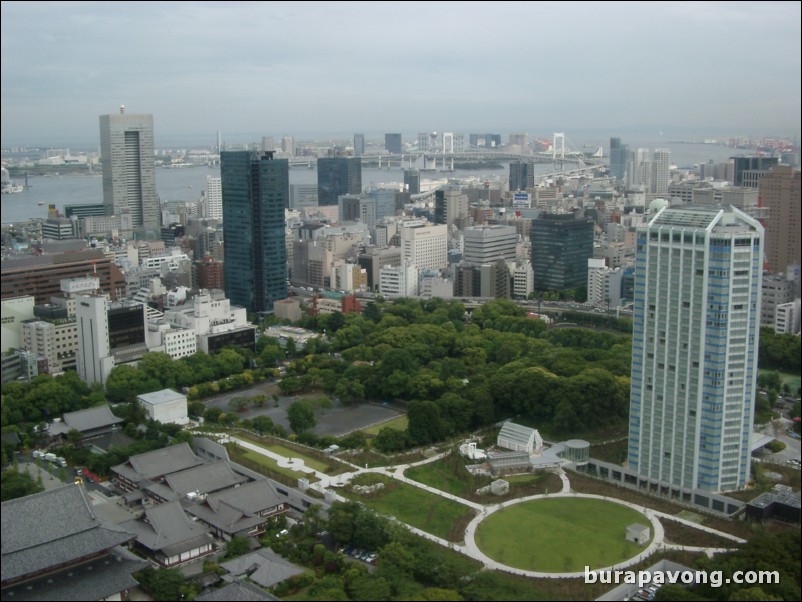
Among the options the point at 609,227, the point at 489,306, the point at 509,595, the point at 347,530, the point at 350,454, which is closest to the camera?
the point at 509,595

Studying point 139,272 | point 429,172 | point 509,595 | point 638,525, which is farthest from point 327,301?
point 429,172

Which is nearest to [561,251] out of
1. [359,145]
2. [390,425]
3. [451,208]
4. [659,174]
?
[451,208]

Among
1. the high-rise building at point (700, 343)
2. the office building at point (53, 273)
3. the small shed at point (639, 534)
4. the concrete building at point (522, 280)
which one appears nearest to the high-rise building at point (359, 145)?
the concrete building at point (522, 280)

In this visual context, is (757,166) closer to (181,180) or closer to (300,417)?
(300,417)

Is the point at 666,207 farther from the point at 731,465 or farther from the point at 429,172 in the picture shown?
the point at 429,172

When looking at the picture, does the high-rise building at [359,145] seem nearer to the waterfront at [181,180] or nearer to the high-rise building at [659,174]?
the waterfront at [181,180]

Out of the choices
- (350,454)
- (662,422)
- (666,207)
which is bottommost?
(350,454)
